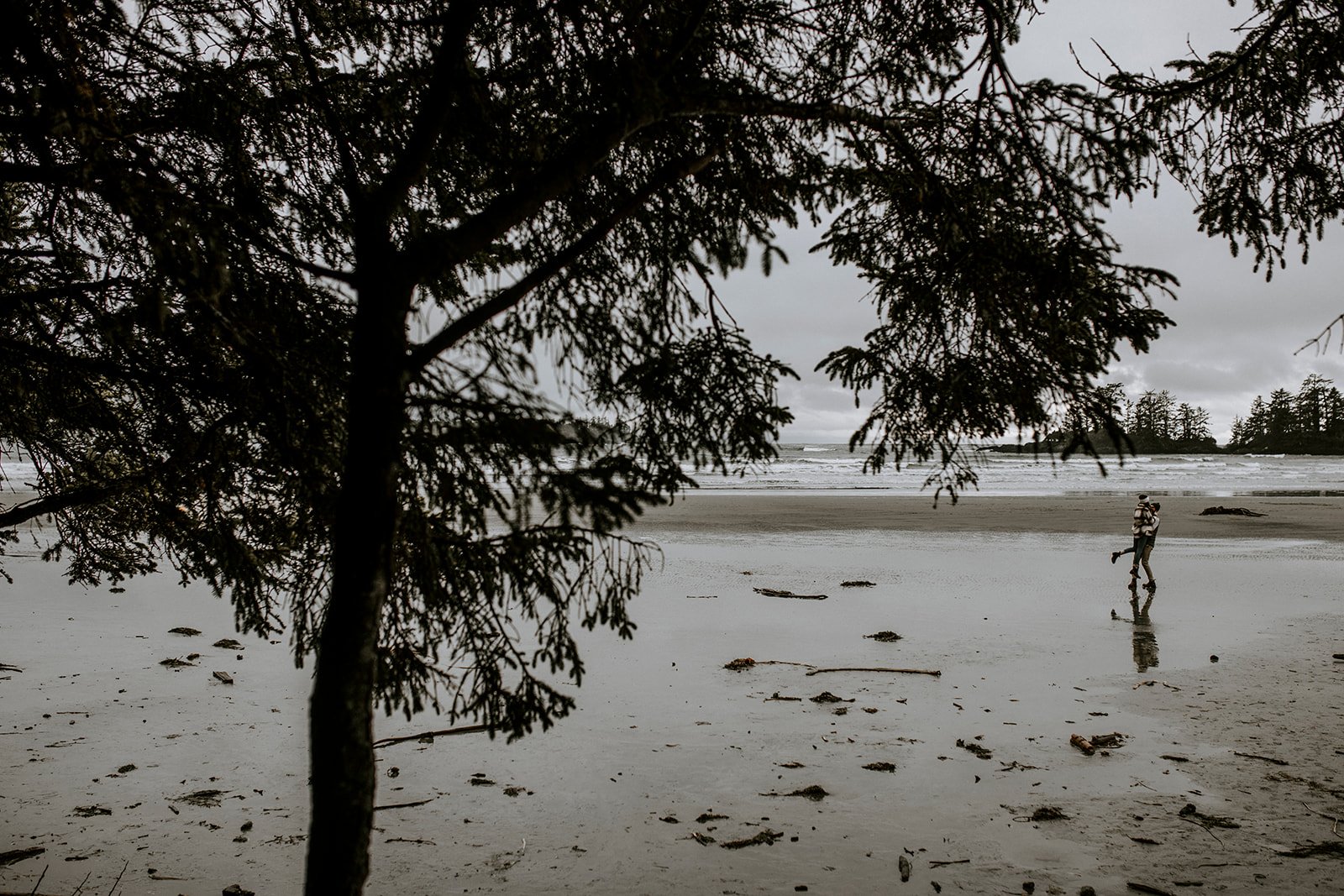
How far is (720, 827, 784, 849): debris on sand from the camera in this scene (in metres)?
5.57

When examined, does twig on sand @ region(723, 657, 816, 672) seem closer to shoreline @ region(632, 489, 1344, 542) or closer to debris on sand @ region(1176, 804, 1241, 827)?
debris on sand @ region(1176, 804, 1241, 827)

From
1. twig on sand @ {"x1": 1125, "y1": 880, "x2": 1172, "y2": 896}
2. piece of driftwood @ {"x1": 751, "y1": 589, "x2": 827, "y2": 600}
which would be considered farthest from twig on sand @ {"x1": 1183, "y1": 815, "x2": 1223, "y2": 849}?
piece of driftwood @ {"x1": 751, "y1": 589, "x2": 827, "y2": 600}

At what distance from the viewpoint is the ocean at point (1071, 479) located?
44250 mm

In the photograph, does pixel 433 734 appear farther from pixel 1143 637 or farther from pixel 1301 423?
pixel 1301 423

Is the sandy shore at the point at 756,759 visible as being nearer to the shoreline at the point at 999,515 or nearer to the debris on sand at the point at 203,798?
the debris on sand at the point at 203,798

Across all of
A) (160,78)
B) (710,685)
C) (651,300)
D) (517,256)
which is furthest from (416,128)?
(710,685)

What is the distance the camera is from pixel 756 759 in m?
7.00

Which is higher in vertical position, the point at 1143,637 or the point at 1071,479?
the point at 1071,479

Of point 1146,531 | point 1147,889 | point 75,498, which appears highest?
point 75,498

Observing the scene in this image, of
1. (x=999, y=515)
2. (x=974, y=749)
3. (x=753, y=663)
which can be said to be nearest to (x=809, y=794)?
(x=974, y=749)

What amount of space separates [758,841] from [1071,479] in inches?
2166

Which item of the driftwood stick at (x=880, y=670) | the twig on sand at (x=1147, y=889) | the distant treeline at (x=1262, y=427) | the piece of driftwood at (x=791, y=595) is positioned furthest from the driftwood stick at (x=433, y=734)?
the distant treeline at (x=1262, y=427)

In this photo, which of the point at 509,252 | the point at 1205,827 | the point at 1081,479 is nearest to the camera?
the point at 509,252

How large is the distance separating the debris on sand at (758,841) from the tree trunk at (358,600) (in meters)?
3.06
